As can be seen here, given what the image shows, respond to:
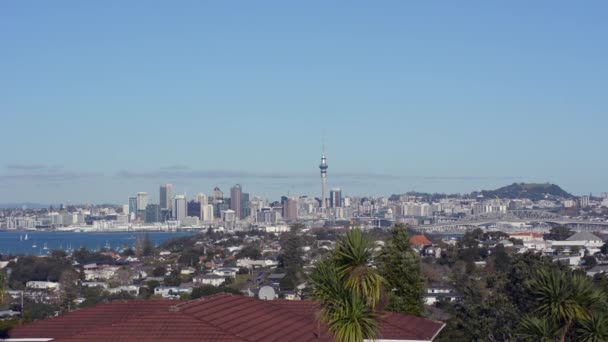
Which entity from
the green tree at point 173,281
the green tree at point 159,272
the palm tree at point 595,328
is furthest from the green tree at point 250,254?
the palm tree at point 595,328

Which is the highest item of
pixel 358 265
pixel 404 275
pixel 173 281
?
pixel 358 265

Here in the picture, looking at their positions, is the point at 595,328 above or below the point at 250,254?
above

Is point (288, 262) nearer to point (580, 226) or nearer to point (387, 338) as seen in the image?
point (387, 338)

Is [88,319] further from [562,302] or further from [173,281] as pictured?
[173,281]

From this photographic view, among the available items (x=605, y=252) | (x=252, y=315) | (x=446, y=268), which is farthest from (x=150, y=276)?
(x=252, y=315)

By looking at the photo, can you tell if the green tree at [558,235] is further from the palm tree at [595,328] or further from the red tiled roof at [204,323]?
the palm tree at [595,328]

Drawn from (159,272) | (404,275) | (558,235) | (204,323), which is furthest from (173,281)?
(558,235)

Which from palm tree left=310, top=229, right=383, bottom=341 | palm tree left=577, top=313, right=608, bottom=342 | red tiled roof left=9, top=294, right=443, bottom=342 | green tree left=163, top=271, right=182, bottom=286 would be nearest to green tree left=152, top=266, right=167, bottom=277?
green tree left=163, top=271, right=182, bottom=286
